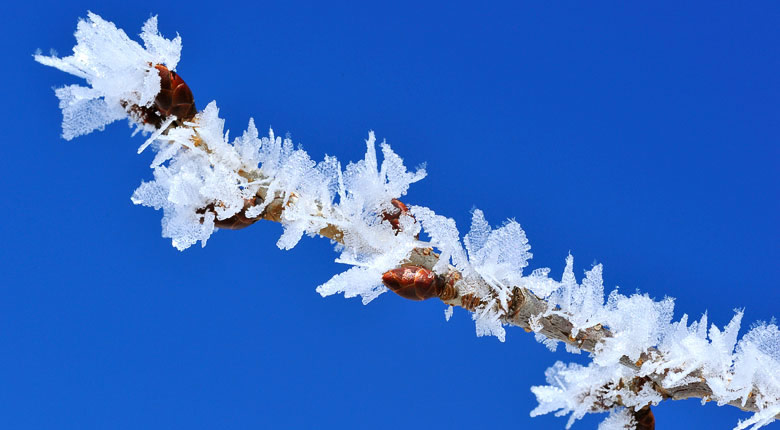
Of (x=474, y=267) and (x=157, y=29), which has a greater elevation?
(x=157, y=29)

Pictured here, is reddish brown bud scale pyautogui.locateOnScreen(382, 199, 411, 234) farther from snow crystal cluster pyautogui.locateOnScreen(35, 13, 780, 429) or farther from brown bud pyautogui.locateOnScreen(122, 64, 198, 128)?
brown bud pyautogui.locateOnScreen(122, 64, 198, 128)

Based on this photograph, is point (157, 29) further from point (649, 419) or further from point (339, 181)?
point (649, 419)

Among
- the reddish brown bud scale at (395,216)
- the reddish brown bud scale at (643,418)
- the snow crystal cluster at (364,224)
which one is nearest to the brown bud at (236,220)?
the snow crystal cluster at (364,224)

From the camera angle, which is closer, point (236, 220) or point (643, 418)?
point (236, 220)

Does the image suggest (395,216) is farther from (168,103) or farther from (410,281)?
(168,103)

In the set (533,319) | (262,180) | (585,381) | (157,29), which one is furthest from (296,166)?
(585,381)

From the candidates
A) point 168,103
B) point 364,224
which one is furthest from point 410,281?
point 168,103
